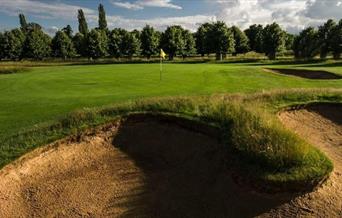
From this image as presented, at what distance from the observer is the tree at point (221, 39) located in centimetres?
8831

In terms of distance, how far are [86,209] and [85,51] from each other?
9729cm

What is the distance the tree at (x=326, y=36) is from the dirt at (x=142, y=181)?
214ft

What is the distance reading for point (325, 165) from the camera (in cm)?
949

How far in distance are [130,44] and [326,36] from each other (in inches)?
1805

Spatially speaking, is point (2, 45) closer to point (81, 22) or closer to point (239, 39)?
point (81, 22)

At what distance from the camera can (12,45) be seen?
103 meters

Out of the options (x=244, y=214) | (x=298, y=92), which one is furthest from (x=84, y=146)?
(x=298, y=92)

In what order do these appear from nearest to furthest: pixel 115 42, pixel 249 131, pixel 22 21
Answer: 1. pixel 249 131
2. pixel 115 42
3. pixel 22 21

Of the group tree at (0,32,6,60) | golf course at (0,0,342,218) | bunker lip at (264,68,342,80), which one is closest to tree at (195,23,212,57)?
tree at (0,32,6,60)

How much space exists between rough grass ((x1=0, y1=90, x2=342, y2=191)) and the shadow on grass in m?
0.50

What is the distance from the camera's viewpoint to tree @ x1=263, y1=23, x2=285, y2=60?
83875 mm

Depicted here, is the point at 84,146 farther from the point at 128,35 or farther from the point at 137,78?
the point at 128,35

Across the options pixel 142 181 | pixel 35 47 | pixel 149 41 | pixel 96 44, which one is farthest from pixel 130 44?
pixel 142 181

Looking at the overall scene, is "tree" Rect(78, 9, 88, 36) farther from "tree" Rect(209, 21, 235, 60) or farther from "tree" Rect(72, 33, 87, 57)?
"tree" Rect(209, 21, 235, 60)
